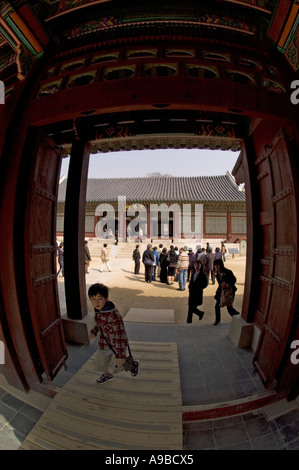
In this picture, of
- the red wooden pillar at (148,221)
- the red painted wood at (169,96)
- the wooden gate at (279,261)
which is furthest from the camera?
the red wooden pillar at (148,221)

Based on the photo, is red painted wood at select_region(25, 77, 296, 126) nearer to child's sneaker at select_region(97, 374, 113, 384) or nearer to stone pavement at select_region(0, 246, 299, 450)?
child's sneaker at select_region(97, 374, 113, 384)

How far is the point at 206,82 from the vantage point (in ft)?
7.97

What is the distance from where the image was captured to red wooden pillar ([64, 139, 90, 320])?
4238mm

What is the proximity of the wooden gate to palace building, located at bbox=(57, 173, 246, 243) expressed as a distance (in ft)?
70.2

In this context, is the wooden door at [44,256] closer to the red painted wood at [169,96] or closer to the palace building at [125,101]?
the palace building at [125,101]

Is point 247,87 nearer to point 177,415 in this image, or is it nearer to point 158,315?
point 177,415

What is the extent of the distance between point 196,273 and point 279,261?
6.89 feet

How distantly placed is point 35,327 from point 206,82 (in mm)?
3770

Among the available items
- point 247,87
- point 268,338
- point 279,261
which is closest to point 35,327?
point 268,338

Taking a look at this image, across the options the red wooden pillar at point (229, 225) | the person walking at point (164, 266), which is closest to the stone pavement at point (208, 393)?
the person walking at point (164, 266)

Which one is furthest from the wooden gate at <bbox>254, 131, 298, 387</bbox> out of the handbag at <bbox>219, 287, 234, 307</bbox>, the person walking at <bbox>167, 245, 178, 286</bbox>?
the person walking at <bbox>167, 245, 178, 286</bbox>

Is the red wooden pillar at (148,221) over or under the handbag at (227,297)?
over

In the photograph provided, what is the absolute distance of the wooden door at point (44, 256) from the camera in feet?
9.45

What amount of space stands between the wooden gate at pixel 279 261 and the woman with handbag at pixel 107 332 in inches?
77.8
